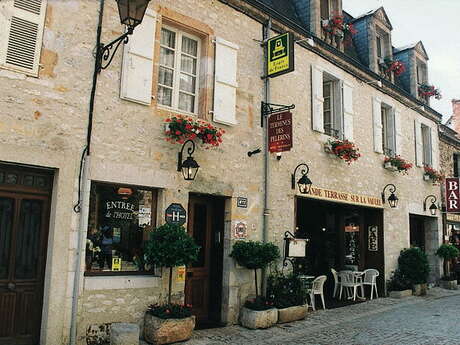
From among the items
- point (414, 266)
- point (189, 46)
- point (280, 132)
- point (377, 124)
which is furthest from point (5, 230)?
point (414, 266)

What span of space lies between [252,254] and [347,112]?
16.2ft

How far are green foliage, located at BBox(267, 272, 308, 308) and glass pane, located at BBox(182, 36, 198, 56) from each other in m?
4.25

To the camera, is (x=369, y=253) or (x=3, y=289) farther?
(x=369, y=253)

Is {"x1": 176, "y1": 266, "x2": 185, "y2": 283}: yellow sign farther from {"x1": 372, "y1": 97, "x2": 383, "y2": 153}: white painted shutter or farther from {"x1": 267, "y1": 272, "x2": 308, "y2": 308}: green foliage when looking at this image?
{"x1": 372, "y1": 97, "x2": 383, "y2": 153}: white painted shutter

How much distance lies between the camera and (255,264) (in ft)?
22.9

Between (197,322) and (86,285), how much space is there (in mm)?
2325

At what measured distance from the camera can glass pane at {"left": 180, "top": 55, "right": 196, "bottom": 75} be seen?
716 centimetres

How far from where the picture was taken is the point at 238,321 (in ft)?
23.7

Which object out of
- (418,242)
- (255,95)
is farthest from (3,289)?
(418,242)

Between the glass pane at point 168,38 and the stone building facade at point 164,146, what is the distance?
0.06ft

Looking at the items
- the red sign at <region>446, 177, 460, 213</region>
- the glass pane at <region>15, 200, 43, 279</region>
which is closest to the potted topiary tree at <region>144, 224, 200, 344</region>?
the glass pane at <region>15, 200, 43, 279</region>

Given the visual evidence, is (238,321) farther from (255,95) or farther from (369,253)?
(369,253)

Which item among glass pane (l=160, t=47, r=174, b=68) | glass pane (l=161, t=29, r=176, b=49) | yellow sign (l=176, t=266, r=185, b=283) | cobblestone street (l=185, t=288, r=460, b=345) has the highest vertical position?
glass pane (l=161, t=29, r=176, b=49)

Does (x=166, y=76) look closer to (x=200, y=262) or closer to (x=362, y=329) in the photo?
(x=200, y=262)
